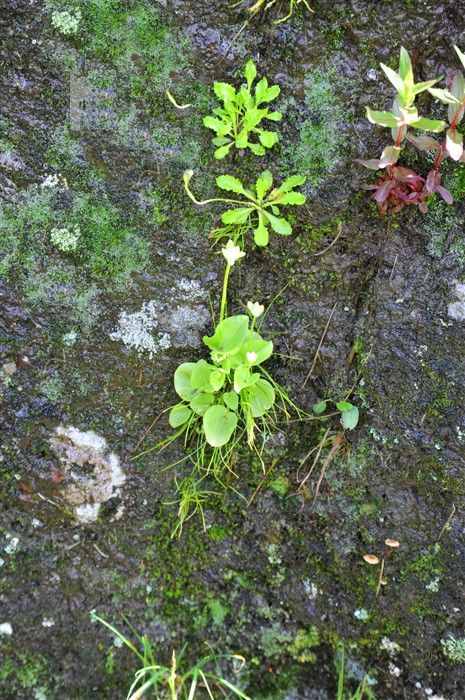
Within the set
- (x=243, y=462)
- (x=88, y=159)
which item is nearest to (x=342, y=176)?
(x=88, y=159)

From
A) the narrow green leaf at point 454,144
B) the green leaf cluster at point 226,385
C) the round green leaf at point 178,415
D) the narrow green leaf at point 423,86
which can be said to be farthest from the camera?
the round green leaf at point 178,415

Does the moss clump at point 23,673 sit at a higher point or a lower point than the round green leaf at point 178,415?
lower

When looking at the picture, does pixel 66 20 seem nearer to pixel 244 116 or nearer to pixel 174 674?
pixel 244 116

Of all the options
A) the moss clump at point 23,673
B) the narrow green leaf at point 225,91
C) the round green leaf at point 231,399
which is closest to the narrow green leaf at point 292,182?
the narrow green leaf at point 225,91

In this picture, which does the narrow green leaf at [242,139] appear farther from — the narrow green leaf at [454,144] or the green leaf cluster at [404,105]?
the narrow green leaf at [454,144]

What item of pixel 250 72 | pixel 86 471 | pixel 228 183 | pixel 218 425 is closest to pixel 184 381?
pixel 218 425

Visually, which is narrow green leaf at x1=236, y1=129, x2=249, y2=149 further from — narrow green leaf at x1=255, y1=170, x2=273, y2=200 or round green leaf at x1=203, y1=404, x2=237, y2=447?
round green leaf at x1=203, y1=404, x2=237, y2=447
